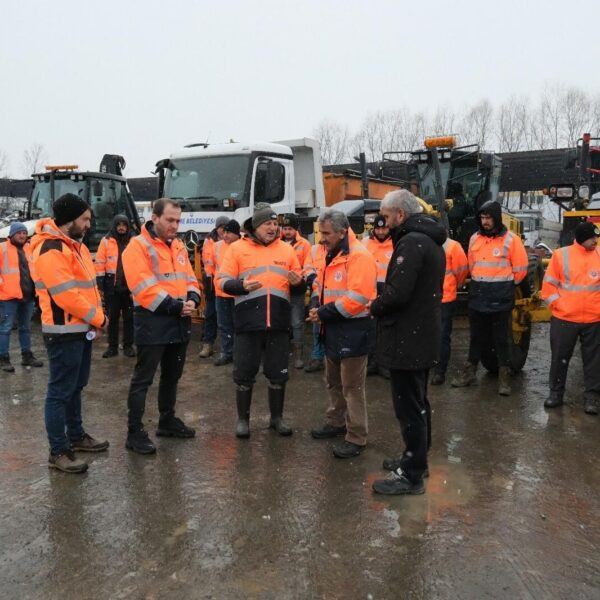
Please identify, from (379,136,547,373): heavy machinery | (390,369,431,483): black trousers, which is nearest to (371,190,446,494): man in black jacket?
(390,369,431,483): black trousers

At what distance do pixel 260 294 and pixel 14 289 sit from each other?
4226 mm

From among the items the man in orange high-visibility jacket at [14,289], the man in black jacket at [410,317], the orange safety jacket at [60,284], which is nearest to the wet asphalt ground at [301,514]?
the man in black jacket at [410,317]

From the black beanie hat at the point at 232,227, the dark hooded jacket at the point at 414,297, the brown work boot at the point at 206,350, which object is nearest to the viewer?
the dark hooded jacket at the point at 414,297

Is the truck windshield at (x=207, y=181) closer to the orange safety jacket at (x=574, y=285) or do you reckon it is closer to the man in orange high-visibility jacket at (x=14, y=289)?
the man in orange high-visibility jacket at (x=14, y=289)

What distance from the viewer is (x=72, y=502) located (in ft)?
12.2

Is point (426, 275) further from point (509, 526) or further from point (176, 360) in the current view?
point (176, 360)

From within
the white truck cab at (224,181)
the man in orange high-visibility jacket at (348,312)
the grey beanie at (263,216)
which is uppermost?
the white truck cab at (224,181)

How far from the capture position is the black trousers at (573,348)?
546 cm

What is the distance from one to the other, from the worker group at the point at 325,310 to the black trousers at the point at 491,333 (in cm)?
1

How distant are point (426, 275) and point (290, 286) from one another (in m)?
1.40

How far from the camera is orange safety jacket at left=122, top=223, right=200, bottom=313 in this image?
14.3 feet

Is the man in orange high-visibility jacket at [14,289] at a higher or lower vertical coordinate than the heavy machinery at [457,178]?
lower

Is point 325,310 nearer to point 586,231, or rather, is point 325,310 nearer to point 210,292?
point 586,231

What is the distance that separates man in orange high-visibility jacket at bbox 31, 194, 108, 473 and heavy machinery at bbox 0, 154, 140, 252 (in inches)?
272
